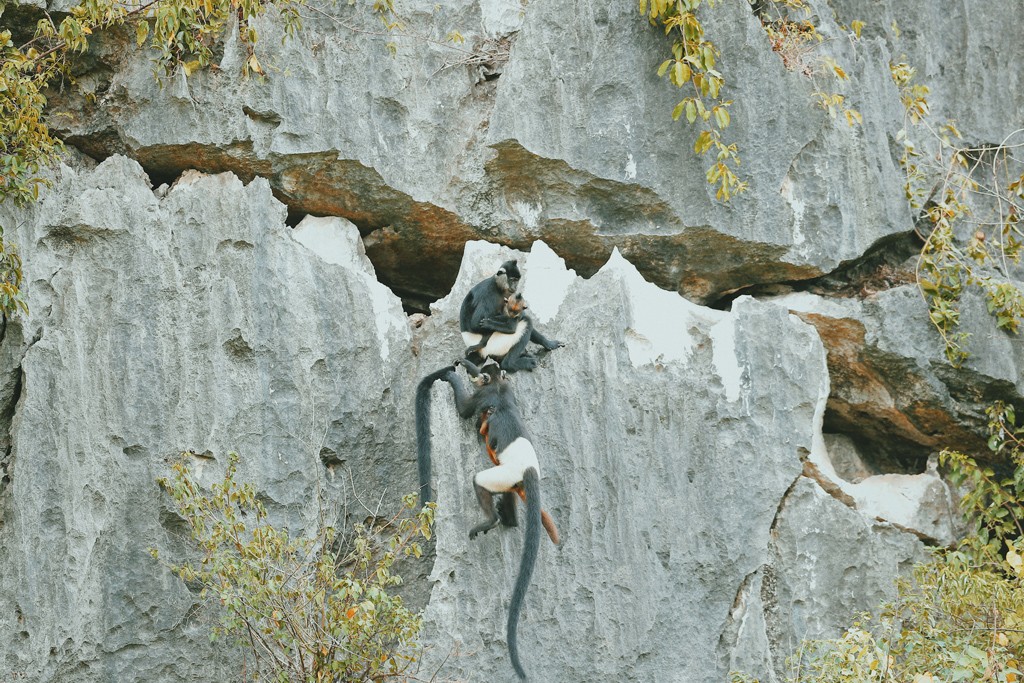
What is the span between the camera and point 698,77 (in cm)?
727

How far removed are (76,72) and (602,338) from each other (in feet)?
13.8

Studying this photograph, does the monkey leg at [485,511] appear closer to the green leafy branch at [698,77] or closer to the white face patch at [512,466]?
the white face patch at [512,466]

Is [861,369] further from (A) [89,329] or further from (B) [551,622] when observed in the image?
(A) [89,329]

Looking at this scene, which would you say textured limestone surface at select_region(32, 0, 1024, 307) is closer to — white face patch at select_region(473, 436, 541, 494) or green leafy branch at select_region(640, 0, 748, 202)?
green leafy branch at select_region(640, 0, 748, 202)

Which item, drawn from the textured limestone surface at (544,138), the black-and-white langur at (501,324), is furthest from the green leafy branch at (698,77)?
the black-and-white langur at (501,324)

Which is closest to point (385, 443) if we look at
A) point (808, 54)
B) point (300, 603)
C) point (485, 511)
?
point (485, 511)

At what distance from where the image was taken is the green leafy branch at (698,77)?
23.6ft

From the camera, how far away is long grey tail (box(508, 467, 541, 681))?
603 centimetres

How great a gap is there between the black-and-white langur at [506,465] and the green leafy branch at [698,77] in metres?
2.05

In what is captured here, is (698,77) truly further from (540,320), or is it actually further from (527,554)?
(527,554)

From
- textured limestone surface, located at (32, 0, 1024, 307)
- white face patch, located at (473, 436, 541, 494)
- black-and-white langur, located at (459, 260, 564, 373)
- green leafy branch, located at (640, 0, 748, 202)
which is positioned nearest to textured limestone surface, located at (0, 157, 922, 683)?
black-and-white langur, located at (459, 260, 564, 373)

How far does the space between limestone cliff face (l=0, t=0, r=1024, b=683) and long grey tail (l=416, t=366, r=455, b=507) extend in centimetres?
11

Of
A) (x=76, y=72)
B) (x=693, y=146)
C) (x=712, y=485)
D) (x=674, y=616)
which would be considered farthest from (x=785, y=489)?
(x=76, y=72)

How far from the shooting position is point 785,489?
257 inches
